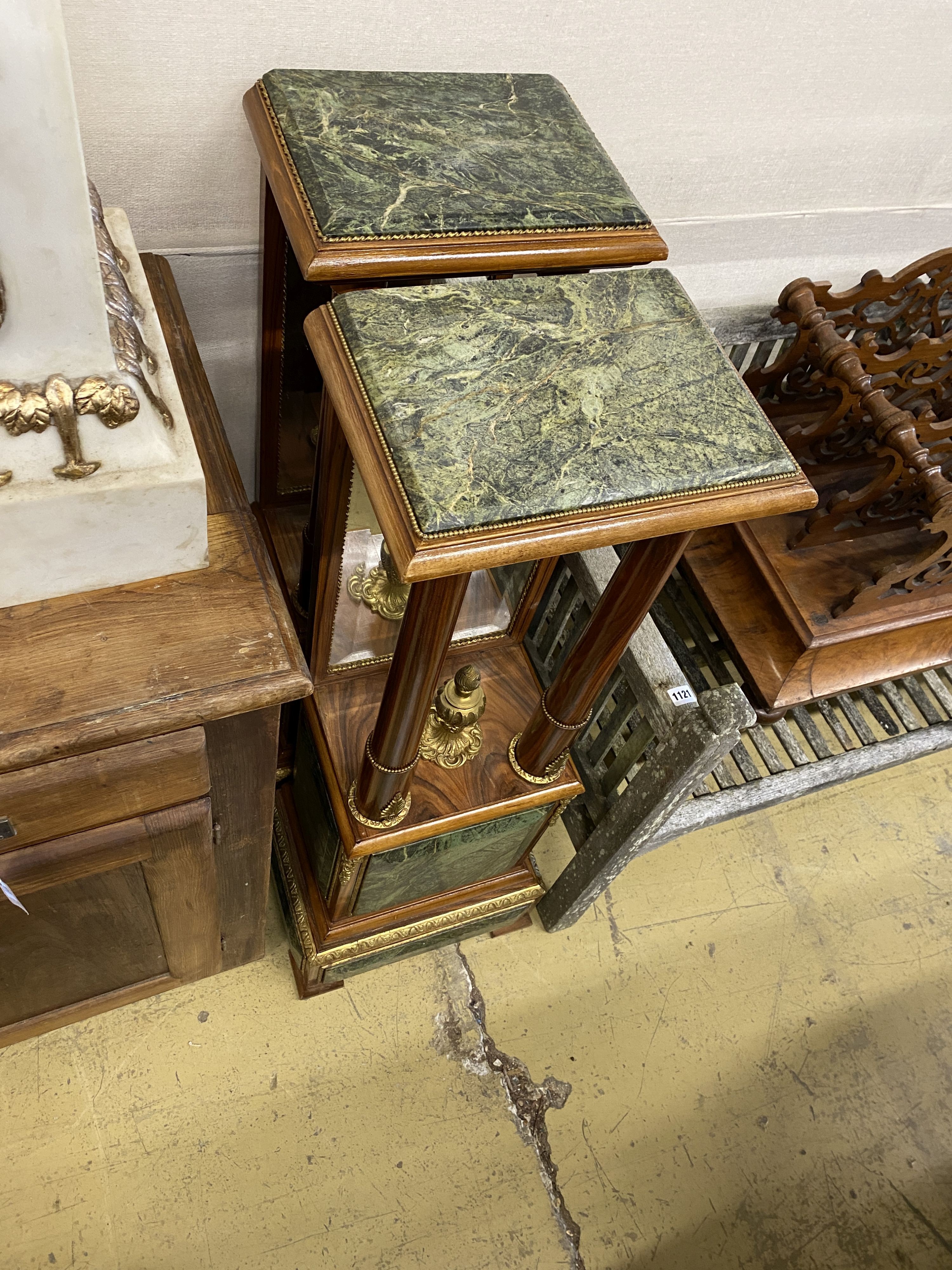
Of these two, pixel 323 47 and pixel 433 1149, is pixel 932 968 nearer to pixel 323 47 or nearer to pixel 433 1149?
pixel 433 1149

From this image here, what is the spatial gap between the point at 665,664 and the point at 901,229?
3.03 feet

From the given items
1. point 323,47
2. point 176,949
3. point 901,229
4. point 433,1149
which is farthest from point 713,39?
point 433,1149

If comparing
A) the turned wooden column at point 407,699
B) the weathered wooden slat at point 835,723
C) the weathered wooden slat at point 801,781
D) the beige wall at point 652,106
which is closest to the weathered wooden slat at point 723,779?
the weathered wooden slat at point 801,781

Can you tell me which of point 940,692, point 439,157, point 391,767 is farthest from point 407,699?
point 940,692

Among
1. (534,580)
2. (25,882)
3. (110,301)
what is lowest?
(25,882)

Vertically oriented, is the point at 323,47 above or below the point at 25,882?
above

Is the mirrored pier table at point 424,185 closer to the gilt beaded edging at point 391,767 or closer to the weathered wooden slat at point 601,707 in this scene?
the gilt beaded edging at point 391,767

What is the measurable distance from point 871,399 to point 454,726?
0.76 metres

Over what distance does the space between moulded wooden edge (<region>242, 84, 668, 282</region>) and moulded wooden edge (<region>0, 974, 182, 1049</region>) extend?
1076 mm

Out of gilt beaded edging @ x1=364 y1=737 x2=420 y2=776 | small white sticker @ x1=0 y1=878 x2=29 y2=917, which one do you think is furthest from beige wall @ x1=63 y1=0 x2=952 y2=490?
small white sticker @ x1=0 y1=878 x2=29 y2=917

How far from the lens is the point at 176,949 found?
4.02 feet

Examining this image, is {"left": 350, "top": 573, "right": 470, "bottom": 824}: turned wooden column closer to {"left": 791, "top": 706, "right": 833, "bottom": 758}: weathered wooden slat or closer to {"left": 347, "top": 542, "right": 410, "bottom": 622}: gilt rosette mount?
{"left": 347, "top": 542, "right": 410, "bottom": 622}: gilt rosette mount

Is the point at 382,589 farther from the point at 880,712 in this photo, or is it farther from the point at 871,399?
the point at 880,712

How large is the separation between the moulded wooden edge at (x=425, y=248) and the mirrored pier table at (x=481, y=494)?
3 centimetres
